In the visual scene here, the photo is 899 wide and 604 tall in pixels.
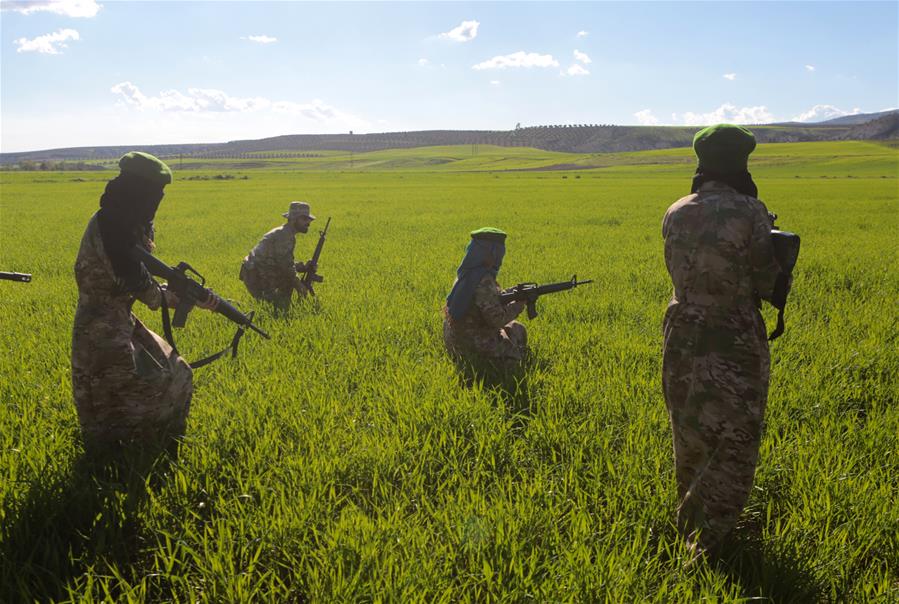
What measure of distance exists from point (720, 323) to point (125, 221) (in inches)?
125

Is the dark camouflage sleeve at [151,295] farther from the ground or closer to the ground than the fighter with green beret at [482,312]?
farther from the ground

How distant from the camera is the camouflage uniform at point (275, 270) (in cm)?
728

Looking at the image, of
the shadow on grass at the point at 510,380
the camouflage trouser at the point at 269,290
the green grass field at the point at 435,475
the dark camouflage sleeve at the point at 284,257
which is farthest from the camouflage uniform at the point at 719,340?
the camouflage trouser at the point at 269,290

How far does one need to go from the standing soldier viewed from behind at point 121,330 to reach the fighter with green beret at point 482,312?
2047 millimetres

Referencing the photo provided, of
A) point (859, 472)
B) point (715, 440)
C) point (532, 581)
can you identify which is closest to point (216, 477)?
point (532, 581)

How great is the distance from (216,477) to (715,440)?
2.84m

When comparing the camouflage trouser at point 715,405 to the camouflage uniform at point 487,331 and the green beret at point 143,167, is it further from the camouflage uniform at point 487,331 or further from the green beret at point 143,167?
the green beret at point 143,167

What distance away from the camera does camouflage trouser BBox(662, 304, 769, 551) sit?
2.52m

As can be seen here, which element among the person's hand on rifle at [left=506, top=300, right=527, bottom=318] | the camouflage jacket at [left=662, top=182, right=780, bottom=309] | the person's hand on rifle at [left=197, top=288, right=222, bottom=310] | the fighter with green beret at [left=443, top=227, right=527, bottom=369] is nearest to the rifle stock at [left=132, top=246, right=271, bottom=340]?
the person's hand on rifle at [left=197, top=288, right=222, bottom=310]

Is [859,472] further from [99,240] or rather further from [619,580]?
[99,240]

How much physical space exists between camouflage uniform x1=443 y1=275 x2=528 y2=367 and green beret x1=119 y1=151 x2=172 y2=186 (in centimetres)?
253

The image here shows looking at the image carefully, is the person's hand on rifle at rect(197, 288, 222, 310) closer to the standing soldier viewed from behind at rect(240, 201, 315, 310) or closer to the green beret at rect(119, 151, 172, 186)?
the green beret at rect(119, 151, 172, 186)

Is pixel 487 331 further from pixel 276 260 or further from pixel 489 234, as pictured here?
pixel 276 260

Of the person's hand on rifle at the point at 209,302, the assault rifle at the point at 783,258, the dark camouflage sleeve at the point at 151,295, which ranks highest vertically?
the assault rifle at the point at 783,258
